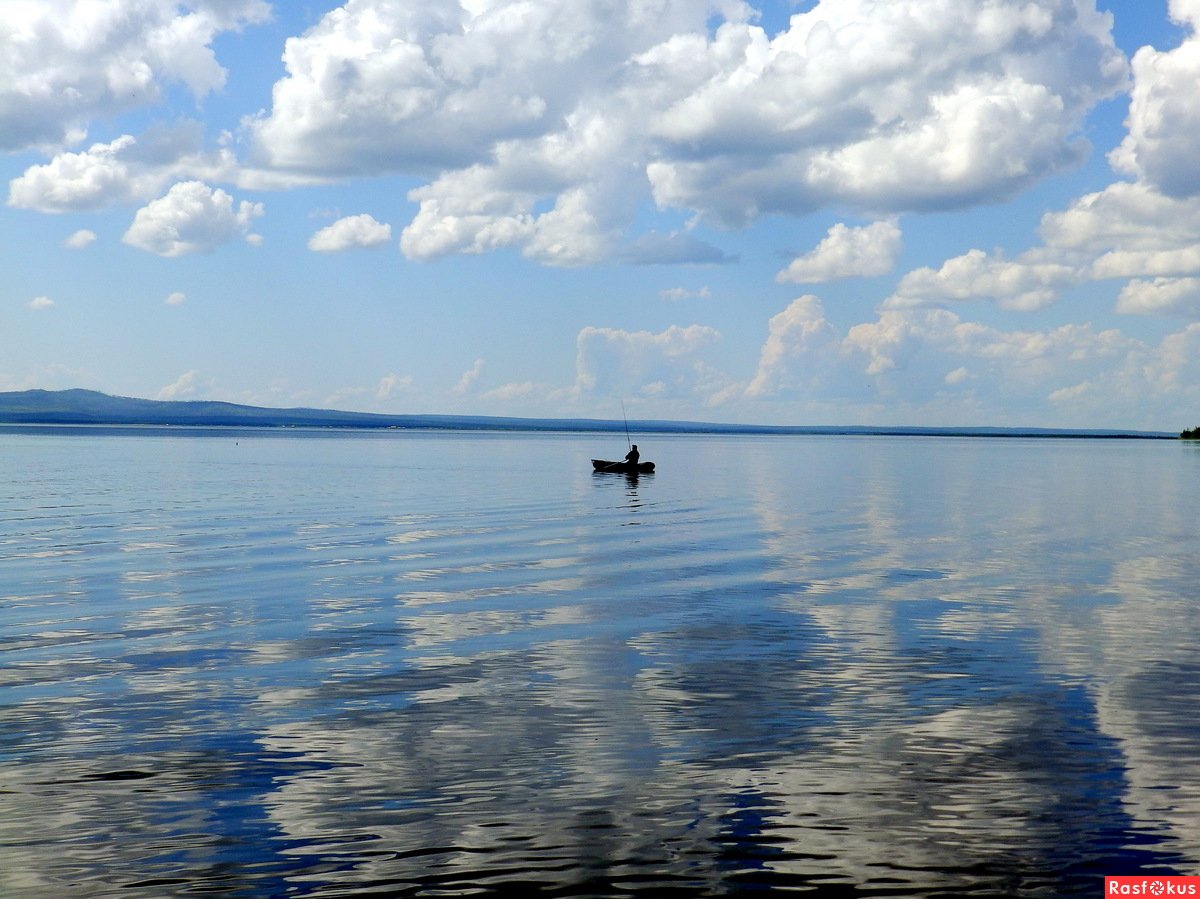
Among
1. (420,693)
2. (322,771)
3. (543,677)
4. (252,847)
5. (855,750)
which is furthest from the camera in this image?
(543,677)

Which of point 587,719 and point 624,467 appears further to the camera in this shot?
point 624,467

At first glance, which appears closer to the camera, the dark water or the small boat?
the dark water

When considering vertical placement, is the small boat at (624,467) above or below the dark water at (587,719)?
above

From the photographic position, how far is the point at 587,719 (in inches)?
681

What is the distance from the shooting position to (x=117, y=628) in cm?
2400

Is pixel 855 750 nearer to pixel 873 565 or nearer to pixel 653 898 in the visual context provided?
pixel 653 898

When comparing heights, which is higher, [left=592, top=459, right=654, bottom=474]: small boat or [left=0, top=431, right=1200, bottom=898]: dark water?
[left=592, top=459, right=654, bottom=474]: small boat

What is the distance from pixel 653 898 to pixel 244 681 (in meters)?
11.0

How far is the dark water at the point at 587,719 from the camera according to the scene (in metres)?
11.7

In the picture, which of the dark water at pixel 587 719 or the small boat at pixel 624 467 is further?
the small boat at pixel 624 467

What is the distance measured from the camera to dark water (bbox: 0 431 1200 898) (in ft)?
38.5

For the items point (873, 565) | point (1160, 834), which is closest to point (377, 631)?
point (1160, 834)

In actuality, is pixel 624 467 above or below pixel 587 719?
above

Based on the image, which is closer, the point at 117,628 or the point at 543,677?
the point at 543,677
